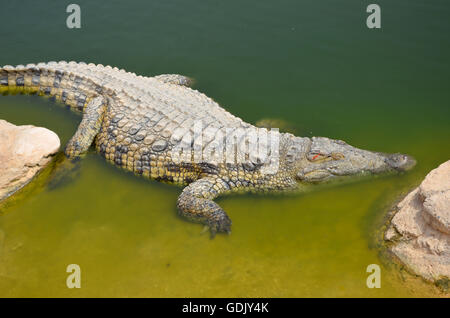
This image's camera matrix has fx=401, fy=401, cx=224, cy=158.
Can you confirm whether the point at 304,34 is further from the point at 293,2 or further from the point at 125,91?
the point at 125,91

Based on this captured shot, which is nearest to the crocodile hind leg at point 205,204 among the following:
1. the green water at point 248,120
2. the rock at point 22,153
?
the green water at point 248,120

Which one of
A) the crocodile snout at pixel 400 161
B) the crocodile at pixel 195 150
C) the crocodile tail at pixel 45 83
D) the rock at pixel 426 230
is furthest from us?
the crocodile tail at pixel 45 83

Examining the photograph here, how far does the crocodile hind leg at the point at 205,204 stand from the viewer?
15.9 feet

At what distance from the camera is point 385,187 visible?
17.1ft

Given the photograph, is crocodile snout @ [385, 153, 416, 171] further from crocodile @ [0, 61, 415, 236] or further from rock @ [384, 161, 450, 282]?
rock @ [384, 161, 450, 282]

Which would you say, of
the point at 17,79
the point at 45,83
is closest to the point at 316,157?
the point at 45,83

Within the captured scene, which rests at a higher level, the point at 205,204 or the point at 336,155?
the point at 336,155

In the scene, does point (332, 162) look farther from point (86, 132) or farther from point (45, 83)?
point (45, 83)

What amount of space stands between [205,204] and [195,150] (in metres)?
0.71

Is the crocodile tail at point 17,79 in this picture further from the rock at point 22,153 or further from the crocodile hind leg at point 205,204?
the crocodile hind leg at point 205,204

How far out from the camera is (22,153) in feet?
17.7
